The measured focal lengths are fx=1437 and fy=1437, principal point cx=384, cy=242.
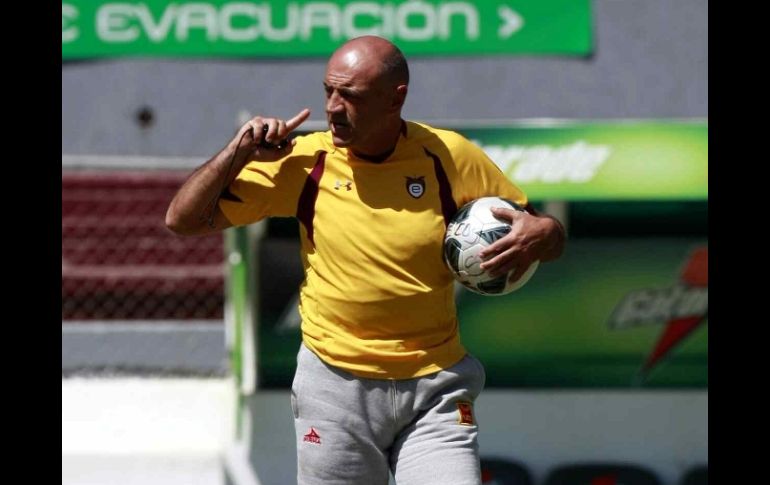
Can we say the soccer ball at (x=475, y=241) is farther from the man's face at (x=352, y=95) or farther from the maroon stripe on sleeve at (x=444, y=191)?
the man's face at (x=352, y=95)

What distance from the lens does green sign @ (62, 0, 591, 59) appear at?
32.7 feet

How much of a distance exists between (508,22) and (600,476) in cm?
420

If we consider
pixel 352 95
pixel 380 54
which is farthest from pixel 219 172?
pixel 380 54

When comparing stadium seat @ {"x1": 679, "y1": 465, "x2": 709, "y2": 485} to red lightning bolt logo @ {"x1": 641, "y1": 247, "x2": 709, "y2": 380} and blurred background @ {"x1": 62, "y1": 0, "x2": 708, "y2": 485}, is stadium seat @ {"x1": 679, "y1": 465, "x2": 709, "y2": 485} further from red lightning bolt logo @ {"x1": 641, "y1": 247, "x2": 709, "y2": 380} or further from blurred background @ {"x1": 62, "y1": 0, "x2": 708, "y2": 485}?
red lightning bolt logo @ {"x1": 641, "y1": 247, "x2": 709, "y2": 380}

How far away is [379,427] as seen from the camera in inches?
176

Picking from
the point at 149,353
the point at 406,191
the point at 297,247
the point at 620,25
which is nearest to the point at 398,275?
the point at 406,191

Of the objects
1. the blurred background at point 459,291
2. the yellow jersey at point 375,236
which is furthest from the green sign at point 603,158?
the yellow jersey at point 375,236

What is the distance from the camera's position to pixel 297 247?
6781 millimetres

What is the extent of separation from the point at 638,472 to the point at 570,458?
321 millimetres

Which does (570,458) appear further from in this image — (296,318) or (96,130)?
(96,130)

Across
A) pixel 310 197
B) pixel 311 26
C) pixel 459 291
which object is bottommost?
pixel 459 291

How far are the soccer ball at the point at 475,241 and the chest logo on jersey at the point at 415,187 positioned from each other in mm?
134

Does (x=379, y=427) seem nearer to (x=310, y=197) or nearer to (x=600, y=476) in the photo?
(x=310, y=197)
